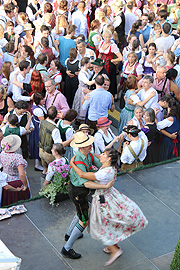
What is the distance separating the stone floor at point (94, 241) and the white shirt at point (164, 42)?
17.2ft

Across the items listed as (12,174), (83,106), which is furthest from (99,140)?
(12,174)

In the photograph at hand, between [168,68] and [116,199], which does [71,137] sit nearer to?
[116,199]

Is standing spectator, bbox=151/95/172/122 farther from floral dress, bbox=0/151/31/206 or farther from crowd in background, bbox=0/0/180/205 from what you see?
floral dress, bbox=0/151/31/206

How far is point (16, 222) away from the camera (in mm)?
7012

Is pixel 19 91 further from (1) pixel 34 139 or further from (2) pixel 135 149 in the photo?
(2) pixel 135 149

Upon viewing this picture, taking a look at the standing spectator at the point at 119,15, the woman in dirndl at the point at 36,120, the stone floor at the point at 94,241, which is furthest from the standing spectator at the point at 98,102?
the standing spectator at the point at 119,15

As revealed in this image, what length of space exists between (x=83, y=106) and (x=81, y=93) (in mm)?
1024

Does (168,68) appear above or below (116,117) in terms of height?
above

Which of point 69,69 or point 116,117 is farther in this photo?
point 116,117

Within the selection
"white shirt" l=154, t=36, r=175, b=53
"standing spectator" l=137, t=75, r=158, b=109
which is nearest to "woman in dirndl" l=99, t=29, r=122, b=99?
"white shirt" l=154, t=36, r=175, b=53

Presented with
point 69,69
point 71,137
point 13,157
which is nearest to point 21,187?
point 13,157

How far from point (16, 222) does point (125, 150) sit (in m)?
2.30

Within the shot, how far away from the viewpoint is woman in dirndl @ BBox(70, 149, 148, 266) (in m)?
5.84

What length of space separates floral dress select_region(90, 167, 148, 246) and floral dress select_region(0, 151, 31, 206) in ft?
6.72
